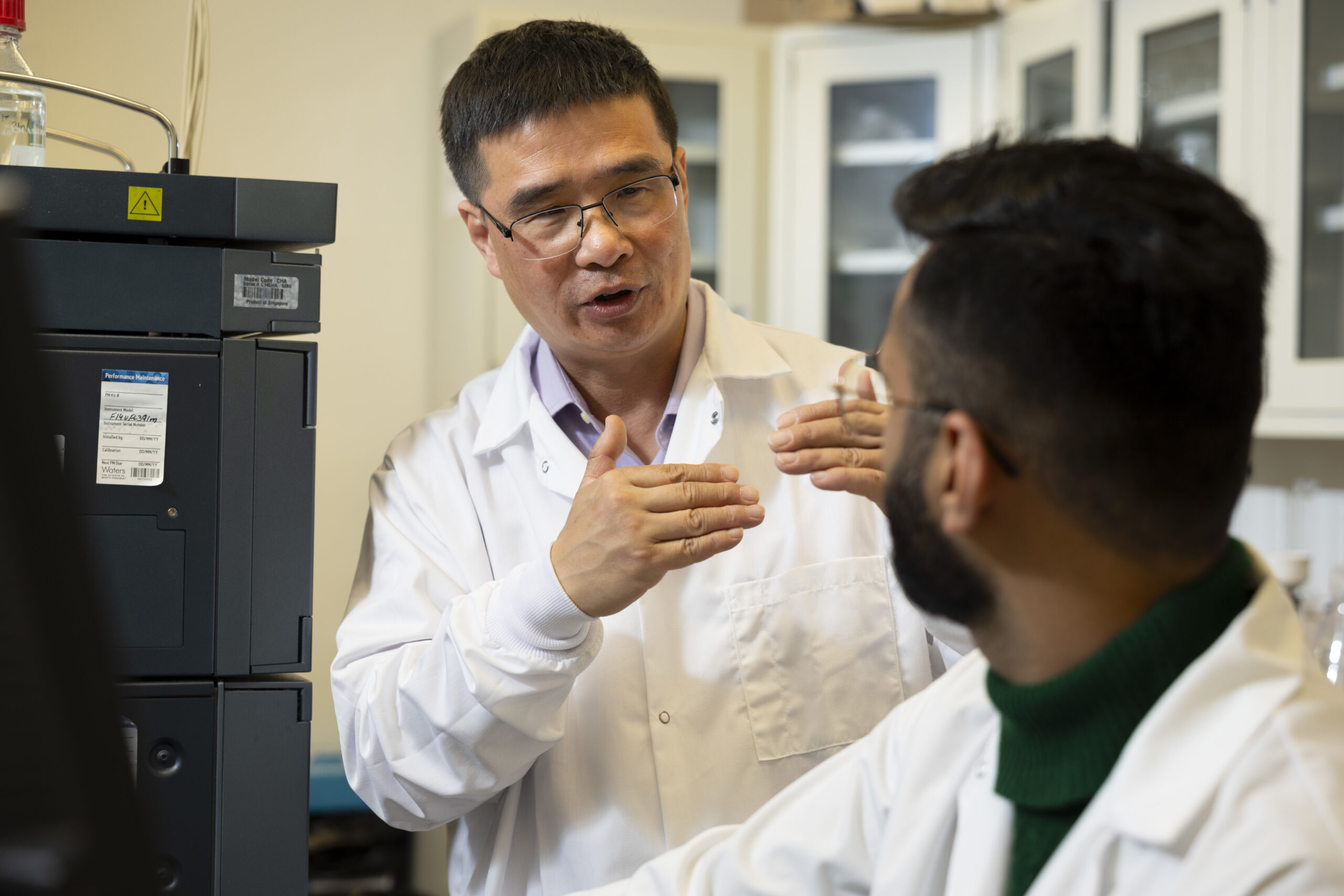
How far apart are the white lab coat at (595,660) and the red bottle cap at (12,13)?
57cm

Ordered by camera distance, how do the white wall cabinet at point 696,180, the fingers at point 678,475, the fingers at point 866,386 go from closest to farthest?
the fingers at point 866,386
the fingers at point 678,475
the white wall cabinet at point 696,180

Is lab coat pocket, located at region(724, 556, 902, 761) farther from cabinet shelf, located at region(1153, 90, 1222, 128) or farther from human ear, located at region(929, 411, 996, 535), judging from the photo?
cabinet shelf, located at region(1153, 90, 1222, 128)

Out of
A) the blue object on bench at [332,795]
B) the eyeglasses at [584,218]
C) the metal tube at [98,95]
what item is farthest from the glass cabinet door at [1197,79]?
the blue object on bench at [332,795]

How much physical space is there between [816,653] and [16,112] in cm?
98

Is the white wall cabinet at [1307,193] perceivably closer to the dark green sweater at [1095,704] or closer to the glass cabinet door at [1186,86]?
the glass cabinet door at [1186,86]

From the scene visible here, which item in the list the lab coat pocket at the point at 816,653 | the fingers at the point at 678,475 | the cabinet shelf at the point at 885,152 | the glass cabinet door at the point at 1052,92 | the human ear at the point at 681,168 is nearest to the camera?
the fingers at the point at 678,475

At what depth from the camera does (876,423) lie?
1.03m

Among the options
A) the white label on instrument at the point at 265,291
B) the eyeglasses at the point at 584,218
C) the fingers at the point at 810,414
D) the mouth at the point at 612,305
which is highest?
the eyeglasses at the point at 584,218

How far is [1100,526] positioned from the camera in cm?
74

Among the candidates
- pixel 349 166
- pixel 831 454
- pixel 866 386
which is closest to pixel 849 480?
pixel 831 454

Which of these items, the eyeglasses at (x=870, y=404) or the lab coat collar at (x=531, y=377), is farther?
the lab coat collar at (x=531, y=377)

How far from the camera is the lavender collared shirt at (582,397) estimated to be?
52.7 inches

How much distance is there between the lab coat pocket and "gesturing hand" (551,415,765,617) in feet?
0.64

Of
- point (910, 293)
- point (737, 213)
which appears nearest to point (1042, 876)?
point (910, 293)
